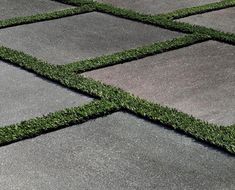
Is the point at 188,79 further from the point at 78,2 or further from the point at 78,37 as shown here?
the point at 78,2

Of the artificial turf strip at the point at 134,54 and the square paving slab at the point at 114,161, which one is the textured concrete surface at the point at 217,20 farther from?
the square paving slab at the point at 114,161

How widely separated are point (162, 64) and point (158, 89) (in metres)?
0.75

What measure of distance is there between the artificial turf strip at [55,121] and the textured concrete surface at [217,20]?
3.05 metres

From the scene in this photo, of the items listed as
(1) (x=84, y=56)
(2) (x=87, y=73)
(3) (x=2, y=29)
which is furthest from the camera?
(3) (x=2, y=29)

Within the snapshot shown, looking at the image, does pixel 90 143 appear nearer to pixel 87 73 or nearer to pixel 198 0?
pixel 87 73

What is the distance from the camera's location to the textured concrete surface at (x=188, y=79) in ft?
17.6

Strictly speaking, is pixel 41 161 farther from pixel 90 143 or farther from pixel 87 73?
pixel 87 73

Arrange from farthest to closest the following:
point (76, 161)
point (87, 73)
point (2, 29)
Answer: point (2, 29) → point (87, 73) → point (76, 161)

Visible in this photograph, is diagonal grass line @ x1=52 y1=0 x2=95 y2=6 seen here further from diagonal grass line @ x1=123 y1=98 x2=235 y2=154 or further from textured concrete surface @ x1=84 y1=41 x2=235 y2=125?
diagonal grass line @ x1=123 y1=98 x2=235 y2=154

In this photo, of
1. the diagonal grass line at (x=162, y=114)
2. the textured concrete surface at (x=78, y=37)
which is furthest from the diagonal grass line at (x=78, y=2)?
the diagonal grass line at (x=162, y=114)

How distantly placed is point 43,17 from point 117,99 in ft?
10.4

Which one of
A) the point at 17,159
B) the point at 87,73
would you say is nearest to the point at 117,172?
the point at 17,159

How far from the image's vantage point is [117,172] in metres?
4.32

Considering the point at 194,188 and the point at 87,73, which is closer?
the point at 194,188
